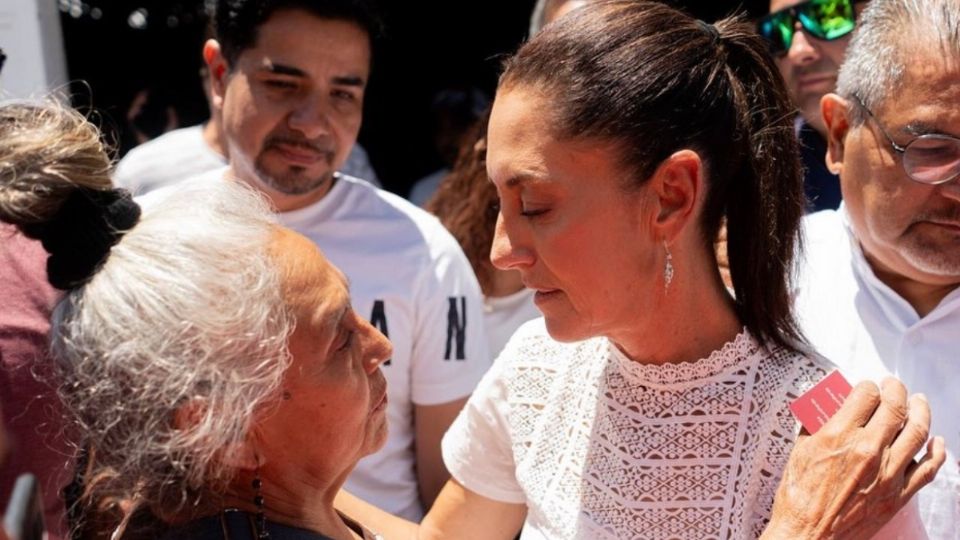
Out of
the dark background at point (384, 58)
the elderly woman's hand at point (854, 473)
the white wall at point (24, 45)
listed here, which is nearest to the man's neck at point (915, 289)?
the elderly woman's hand at point (854, 473)

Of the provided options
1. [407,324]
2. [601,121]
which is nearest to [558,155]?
[601,121]

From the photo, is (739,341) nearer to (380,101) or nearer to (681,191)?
(681,191)

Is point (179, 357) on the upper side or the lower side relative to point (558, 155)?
lower

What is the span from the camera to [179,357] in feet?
5.41

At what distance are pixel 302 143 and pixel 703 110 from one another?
148cm

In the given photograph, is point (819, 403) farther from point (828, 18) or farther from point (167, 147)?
point (167, 147)

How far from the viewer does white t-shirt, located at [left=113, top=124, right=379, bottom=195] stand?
13.5 feet

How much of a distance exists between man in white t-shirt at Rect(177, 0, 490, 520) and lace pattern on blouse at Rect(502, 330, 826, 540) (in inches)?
38.6

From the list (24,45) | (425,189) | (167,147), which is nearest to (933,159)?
(24,45)

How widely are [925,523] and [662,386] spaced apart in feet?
1.61

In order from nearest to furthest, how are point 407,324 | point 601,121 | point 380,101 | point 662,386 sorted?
point 601,121 < point 662,386 < point 407,324 < point 380,101

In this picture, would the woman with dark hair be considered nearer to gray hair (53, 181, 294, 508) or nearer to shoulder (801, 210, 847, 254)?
shoulder (801, 210, 847, 254)

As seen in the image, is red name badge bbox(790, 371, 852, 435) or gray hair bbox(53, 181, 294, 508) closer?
gray hair bbox(53, 181, 294, 508)

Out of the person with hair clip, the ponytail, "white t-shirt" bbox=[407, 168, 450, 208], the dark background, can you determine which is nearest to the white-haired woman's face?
the person with hair clip
